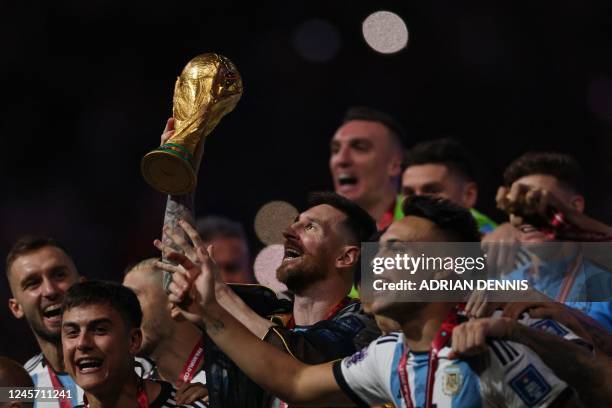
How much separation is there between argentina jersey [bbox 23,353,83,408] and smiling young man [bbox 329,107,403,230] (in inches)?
83.0

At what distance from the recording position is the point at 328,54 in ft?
32.4

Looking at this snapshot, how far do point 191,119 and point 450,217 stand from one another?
3.26ft

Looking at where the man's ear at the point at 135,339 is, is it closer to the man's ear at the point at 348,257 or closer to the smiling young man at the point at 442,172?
the man's ear at the point at 348,257

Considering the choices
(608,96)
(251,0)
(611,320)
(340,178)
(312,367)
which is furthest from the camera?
(251,0)

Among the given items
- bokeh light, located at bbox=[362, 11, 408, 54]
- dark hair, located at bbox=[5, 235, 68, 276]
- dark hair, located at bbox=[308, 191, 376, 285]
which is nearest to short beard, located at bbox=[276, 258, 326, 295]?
dark hair, located at bbox=[308, 191, 376, 285]

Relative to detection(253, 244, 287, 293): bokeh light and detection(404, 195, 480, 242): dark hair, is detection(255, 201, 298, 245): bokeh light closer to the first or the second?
detection(253, 244, 287, 293): bokeh light

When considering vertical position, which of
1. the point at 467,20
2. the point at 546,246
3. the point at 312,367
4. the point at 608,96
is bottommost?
the point at 312,367

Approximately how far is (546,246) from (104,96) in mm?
5925

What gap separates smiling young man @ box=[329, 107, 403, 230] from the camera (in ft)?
22.1

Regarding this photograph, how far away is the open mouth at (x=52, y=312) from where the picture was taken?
534 centimetres

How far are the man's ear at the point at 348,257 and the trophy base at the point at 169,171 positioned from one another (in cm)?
100

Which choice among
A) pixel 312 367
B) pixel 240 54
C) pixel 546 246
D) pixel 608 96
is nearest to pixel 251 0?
pixel 240 54

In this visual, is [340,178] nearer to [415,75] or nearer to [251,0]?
[415,75]

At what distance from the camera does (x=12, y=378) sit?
4.55 meters
